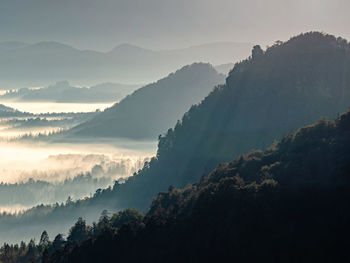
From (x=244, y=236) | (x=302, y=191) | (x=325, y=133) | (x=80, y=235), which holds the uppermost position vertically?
(x=325, y=133)

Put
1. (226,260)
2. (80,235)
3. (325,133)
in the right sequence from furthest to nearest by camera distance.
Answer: (80,235) → (325,133) → (226,260)

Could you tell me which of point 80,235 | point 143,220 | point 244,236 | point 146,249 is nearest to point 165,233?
point 146,249

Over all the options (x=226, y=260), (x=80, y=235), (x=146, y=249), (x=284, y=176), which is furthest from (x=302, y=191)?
(x=80, y=235)

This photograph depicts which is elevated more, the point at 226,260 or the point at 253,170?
the point at 253,170

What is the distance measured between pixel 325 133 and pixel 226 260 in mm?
52752

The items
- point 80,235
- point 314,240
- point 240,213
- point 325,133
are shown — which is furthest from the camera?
point 80,235

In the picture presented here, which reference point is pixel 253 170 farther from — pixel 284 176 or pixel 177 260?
pixel 177 260

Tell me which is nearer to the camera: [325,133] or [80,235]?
[325,133]

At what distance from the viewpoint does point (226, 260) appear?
118438 millimetres

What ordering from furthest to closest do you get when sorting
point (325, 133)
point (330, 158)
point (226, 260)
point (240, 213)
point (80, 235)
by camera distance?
point (80, 235) → point (325, 133) → point (330, 158) → point (240, 213) → point (226, 260)

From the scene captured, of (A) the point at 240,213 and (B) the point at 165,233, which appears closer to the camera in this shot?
(A) the point at 240,213

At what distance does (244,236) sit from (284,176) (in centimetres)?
2490

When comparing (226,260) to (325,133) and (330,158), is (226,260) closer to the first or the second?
(330,158)

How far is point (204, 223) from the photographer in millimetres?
132875
